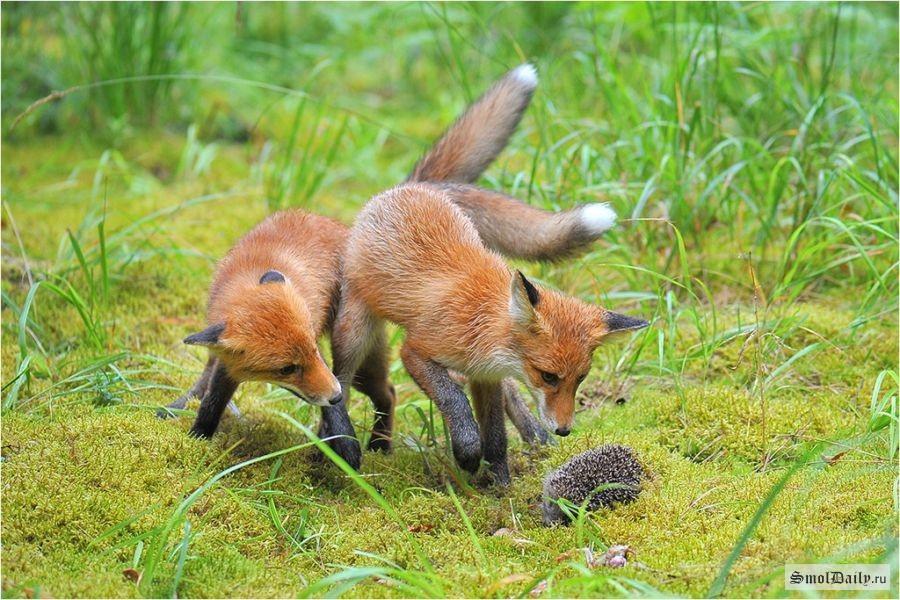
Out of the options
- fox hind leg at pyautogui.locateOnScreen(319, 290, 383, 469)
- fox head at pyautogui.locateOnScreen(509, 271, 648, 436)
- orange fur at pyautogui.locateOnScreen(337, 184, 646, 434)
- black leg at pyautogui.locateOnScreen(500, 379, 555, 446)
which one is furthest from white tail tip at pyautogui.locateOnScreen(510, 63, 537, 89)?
fox head at pyautogui.locateOnScreen(509, 271, 648, 436)

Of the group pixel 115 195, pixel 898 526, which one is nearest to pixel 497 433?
pixel 898 526

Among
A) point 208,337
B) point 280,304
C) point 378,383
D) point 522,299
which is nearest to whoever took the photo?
point 522,299

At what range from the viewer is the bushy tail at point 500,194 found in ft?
16.9

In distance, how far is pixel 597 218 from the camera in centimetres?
500

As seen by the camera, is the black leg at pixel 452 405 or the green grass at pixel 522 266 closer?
the green grass at pixel 522 266

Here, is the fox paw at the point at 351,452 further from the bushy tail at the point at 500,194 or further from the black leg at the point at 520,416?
the bushy tail at the point at 500,194

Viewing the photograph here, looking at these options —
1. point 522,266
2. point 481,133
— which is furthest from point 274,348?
point 522,266

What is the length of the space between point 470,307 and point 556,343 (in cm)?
53

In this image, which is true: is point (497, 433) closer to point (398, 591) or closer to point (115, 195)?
point (398, 591)

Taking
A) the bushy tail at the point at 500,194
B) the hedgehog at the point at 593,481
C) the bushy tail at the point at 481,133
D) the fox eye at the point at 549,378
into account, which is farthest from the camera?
the bushy tail at the point at 481,133

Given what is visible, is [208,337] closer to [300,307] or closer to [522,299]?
[300,307]

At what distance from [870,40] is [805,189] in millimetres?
3420

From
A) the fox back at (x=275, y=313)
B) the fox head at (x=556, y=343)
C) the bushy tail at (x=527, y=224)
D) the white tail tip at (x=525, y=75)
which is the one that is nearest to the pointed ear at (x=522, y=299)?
the fox head at (x=556, y=343)

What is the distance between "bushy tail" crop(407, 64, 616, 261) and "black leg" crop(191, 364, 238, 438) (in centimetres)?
166
